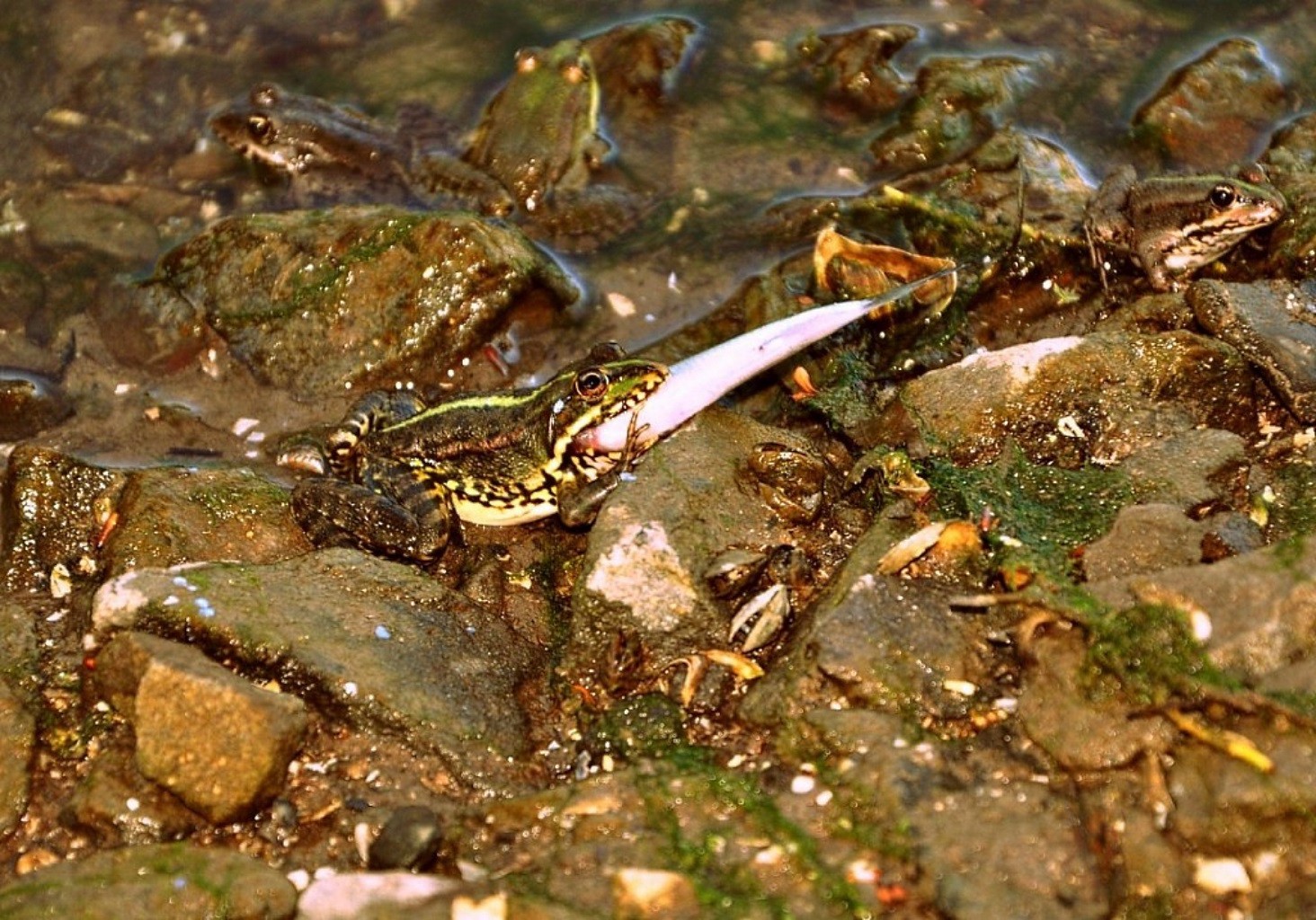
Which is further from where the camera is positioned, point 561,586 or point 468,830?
point 561,586

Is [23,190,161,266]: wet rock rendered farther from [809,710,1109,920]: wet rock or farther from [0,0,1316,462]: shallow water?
[809,710,1109,920]: wet rock

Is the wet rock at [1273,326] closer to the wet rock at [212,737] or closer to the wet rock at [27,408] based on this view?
the wet rock at [212,737]

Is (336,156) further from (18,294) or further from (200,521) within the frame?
(200,521)

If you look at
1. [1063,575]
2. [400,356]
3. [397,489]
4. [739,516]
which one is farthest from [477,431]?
[1063,575]

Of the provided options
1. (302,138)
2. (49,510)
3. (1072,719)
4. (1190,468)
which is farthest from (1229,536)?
(302,138)

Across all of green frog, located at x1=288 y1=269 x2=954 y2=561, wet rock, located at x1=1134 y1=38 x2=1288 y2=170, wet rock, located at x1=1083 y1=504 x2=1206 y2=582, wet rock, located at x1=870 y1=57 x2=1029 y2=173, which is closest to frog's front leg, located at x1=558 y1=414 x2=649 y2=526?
green frog, located at x1=288 y1=269 x2=954 y2=561

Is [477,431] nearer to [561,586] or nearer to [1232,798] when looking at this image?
[561,586]
